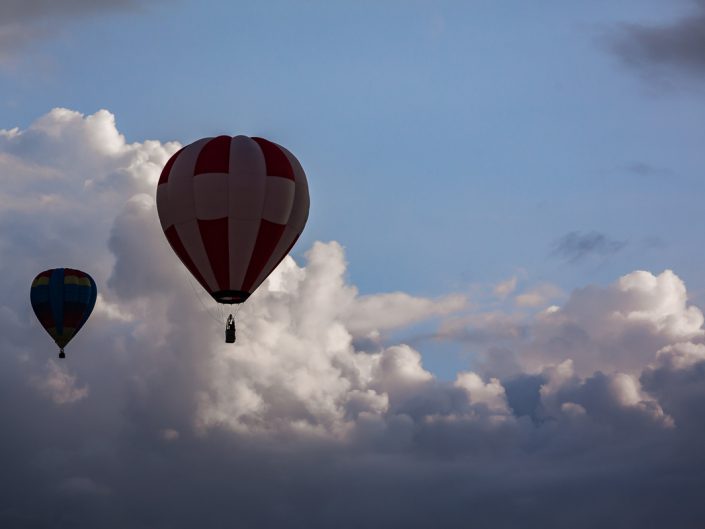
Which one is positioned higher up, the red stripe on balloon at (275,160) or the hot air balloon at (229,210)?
the red stripe on balloon at (275,160)

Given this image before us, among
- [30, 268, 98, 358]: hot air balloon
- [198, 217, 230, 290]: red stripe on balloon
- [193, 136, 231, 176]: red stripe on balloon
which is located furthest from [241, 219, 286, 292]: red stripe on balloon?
[30, 268, 98, 358]: hot air balloon

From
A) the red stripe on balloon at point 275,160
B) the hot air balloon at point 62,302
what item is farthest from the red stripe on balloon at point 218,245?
the hot air balloon at point 62,302

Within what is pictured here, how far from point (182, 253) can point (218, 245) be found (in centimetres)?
315

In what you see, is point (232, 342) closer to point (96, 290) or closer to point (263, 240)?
point (263, 240)

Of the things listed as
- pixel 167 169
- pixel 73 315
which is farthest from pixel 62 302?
pixel 167 169

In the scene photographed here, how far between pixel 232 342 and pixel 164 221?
31.7ft

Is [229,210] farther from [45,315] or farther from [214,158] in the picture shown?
[45,315]

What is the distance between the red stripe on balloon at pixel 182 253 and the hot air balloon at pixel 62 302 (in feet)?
108

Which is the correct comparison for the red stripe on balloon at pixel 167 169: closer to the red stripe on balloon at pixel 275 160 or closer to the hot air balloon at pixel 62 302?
the red stripe on balloon at pixel 275 160

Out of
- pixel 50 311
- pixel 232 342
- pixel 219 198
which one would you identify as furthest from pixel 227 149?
pixel 50 311

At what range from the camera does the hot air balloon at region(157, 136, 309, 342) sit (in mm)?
107812

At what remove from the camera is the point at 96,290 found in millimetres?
145000

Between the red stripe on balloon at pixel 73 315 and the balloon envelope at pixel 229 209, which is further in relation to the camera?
the red stripe on balloon at pixel 73 315

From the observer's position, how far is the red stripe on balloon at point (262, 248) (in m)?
109
